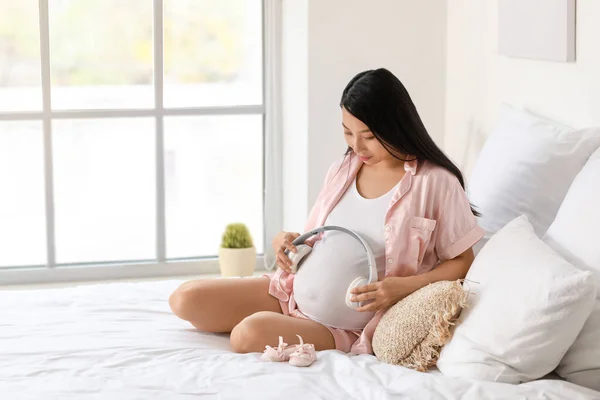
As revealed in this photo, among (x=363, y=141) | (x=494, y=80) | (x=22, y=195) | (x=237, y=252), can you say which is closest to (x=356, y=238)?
(x=363, y=141)

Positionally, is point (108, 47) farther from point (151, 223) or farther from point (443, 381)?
point (443, 381)

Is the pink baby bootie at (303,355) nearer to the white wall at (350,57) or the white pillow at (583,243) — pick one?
the white pillow at (583,243)

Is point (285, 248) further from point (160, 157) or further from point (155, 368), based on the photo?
point (160, 157)

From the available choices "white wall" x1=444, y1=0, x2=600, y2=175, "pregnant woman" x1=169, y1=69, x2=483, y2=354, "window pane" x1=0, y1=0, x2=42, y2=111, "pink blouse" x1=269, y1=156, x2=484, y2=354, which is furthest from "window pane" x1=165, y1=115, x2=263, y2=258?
"pink blouse" x1=269, y1=156, x2=484, y2=354

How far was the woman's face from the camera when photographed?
247 cm

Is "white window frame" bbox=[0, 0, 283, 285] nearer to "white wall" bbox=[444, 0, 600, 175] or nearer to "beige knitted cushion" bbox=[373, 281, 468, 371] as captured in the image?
"white wall" bbox=[444, 0, 600, 175]

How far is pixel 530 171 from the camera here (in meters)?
2.63

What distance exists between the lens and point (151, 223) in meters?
4.30

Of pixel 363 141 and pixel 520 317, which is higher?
pixel 363 141

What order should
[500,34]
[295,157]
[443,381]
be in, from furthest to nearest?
[295,157] → [500,34] → [443,381]

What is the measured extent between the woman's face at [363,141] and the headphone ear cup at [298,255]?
27 centimetres

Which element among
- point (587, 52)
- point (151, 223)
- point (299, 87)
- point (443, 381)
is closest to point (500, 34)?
point (587, 52)

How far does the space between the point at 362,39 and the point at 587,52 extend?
126 cm

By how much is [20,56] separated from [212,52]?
0.80 metres
